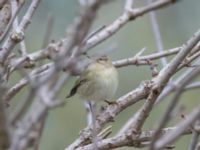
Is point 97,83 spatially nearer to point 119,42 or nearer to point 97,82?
point 97,82

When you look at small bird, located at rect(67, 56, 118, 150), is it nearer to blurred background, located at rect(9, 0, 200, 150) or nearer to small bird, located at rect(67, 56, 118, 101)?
small bird, located at rect(67, 56, 118, 101)

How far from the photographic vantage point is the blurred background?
502cm

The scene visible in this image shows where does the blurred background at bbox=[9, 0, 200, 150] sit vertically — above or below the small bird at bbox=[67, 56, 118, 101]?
above

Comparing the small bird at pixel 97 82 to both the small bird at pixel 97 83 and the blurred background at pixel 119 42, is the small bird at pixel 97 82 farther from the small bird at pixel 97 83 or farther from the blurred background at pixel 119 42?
the blurred background at pixel 119 42

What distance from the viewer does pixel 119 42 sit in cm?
561

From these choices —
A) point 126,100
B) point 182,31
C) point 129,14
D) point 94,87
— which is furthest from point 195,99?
point 129,14

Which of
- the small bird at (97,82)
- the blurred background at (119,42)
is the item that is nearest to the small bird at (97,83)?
the small bird at (97,82)

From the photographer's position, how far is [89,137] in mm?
1901

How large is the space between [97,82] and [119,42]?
2.59m

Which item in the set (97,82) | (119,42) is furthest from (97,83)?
(119,42)

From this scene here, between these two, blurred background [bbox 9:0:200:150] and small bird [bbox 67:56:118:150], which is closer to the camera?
small bird [bbox 67:56:118:150]

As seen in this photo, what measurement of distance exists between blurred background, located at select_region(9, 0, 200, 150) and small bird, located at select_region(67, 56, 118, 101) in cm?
165

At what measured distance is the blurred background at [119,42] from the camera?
5020 millimetres

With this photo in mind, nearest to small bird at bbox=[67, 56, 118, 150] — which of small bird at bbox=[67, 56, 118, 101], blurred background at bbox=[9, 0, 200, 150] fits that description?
small bird at bbox=[67, 56, 118, 101]
